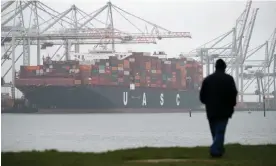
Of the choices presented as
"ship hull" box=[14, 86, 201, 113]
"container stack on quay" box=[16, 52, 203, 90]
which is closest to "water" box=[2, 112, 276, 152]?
"ship hull" box=[14, 86, 201, 113]

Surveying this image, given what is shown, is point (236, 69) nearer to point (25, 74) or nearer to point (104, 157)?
point (25, 74)

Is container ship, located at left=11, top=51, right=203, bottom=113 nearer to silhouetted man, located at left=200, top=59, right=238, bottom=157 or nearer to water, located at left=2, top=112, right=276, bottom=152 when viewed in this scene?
water, located at left=2, top=112, right=276, bottom=152

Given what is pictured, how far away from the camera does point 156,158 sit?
15.9 ft

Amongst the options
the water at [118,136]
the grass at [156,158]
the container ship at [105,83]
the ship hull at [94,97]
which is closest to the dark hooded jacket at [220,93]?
the grass at [156,158]

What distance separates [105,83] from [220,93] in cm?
3889

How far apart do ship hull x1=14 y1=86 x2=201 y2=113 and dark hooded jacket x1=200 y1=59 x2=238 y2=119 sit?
38889mm

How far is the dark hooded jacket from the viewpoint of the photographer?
436 cm

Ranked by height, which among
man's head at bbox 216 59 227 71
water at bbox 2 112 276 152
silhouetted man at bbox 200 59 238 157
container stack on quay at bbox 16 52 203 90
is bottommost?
water at bbox 2 112 276 152

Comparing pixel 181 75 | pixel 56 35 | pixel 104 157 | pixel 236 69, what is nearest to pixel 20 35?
pixel 56 35

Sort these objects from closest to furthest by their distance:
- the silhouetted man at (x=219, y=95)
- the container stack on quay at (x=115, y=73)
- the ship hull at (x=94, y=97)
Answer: the silhouetted man at (x=219, y=95) < the container stack on quay at (x=115, y=73) < the ship hull at (x=94, y=97)

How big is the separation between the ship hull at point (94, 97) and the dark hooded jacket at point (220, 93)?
128 feet

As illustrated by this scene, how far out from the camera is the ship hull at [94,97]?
143 ft

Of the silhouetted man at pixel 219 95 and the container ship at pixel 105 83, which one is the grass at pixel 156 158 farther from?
the container ship at pixel 105 83

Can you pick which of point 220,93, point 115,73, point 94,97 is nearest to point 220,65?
point 220,93
